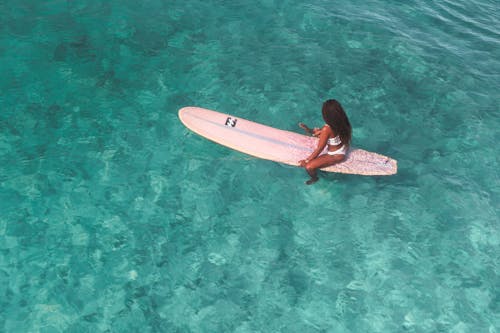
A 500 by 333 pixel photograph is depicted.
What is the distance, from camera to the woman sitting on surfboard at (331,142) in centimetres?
743

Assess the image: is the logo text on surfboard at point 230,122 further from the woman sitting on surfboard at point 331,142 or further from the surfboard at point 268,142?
the woman sitting on surfboard at point 331,142

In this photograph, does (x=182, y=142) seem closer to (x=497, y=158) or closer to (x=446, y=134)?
(x=446, y=134)

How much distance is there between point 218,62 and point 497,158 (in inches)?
254

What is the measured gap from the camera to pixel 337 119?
744cm

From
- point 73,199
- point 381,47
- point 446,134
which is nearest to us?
point 73,199

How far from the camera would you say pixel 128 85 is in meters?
10.0

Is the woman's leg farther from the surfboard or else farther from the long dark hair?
the long dark hair

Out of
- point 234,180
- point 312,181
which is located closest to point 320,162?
point 312,181

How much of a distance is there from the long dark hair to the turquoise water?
0.99 metres

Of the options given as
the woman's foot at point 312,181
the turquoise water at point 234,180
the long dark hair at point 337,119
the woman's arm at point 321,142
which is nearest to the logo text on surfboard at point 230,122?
the turquoise water at point 234,180

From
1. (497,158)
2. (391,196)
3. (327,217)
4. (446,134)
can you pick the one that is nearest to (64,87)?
(327,217)

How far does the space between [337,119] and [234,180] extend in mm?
2186

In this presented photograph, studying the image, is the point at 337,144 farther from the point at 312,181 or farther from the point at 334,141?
the point at 312,181

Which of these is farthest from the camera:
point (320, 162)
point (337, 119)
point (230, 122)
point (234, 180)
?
point (230, 122)
